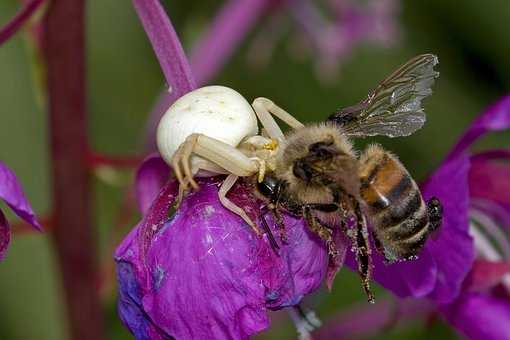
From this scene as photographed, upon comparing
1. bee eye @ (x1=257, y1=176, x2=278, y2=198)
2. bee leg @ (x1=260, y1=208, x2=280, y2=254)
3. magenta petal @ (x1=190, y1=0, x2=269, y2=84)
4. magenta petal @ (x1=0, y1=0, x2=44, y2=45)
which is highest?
magenta petal @ (x1=0, y1=0, x2=44, y2=45)

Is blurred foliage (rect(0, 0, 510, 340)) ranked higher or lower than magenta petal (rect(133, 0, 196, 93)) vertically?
lower

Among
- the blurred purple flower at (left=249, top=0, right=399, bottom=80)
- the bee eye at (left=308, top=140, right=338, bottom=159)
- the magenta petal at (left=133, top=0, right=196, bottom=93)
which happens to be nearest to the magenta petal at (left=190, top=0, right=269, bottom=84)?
the blurred purple flower at (left=249, top=0, right=399, bottom=80)

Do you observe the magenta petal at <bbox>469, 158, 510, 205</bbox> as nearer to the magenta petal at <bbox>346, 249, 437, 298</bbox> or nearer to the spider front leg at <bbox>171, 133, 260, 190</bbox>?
the magenta petal at <bbox>346, 249, 437, 298</bbox>

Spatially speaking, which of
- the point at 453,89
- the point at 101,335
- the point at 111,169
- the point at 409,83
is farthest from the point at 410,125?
the point at 453,89

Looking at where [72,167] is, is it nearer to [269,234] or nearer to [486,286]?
[269,234]

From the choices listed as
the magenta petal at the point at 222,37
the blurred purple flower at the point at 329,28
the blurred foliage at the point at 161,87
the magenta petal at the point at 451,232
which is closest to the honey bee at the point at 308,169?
the magenta petal at the point at 451,232

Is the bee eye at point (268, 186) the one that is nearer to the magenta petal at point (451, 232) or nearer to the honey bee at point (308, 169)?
the honey bee at point (308, 169)

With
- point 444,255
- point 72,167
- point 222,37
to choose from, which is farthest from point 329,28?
point 444,255

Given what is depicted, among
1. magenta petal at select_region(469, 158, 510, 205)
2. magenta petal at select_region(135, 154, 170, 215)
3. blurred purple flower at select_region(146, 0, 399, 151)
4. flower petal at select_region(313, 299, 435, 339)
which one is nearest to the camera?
magenta petal at select_region(135, 154, 170, 215)
